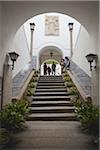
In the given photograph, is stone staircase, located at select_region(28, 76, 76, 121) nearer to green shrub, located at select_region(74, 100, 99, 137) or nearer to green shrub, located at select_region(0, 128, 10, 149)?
green shrub, located at select_region(74, 100, 99, 137)

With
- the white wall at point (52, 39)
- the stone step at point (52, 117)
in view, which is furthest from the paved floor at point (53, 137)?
the white wall at point (52, 39)

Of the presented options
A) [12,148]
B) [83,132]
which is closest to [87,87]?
[83,132]

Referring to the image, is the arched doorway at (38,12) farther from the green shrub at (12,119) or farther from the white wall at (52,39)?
the white wall at (52,39)

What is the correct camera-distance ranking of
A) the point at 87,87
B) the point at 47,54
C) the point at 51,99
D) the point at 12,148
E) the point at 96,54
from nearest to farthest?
the point at 12,148 < the point at 96,54 < the point at 87,87 < the point at 51,99 < the point at 47,54

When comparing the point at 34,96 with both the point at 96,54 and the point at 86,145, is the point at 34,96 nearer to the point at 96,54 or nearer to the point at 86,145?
the point at 96,54

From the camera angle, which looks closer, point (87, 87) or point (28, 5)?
point (28, 5)

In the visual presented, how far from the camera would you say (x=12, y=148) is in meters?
4.27

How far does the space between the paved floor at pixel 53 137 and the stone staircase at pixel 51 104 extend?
397 mm

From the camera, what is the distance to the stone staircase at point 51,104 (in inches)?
240

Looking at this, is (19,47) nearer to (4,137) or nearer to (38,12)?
(38,12)

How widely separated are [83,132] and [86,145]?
635 mm

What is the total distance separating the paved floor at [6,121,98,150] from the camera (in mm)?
4320

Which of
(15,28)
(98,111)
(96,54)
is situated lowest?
(98,111)

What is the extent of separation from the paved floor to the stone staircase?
0.40 metres
